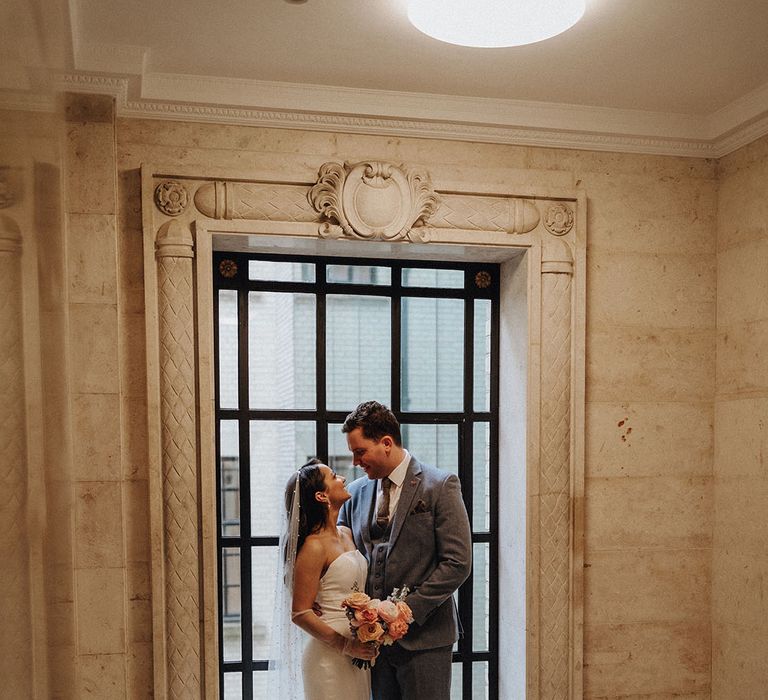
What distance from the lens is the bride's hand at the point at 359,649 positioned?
2.92 metres

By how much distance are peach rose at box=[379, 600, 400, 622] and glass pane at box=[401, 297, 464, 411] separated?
1.06 metres

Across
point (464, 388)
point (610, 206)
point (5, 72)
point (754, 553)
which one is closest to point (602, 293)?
point (610, 206)

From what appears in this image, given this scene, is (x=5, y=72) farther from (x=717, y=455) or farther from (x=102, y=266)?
(x=717, y=455)

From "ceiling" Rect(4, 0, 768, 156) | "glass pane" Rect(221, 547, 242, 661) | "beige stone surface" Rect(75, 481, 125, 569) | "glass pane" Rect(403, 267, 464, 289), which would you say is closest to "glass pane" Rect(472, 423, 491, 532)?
"glass pane" Rect(403, 267, 464, 289)

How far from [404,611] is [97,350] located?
1.61m

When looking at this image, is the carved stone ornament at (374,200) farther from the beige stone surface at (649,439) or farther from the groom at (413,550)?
the beige stone surface at (649,439)

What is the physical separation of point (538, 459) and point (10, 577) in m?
3.00

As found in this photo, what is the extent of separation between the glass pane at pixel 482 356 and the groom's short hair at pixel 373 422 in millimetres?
704

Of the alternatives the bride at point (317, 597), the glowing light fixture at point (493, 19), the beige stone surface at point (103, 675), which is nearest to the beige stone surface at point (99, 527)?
the beige stone surface at point (103, 675)

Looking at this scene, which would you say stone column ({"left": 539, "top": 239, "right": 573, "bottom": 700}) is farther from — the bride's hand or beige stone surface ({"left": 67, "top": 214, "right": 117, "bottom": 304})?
beige stone surface ({"left": 67, "top": 214, "right": 117, "bottom": 304})

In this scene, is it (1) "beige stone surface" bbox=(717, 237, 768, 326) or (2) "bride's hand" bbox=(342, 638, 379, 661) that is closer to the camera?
(2) "bride's hand" bbox=(342, 638, 379, 661)

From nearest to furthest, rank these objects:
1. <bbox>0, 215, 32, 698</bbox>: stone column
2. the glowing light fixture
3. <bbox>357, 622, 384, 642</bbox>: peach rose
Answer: <bbox>0, 215, 32, 698</bbox>: stone column
the glowing light fixture
<bbox>357, 622, 384, 642</bbox>: peach rose

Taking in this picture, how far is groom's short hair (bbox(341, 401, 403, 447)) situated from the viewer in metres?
3.09

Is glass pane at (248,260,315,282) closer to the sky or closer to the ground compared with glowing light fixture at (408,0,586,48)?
closer to the ground
